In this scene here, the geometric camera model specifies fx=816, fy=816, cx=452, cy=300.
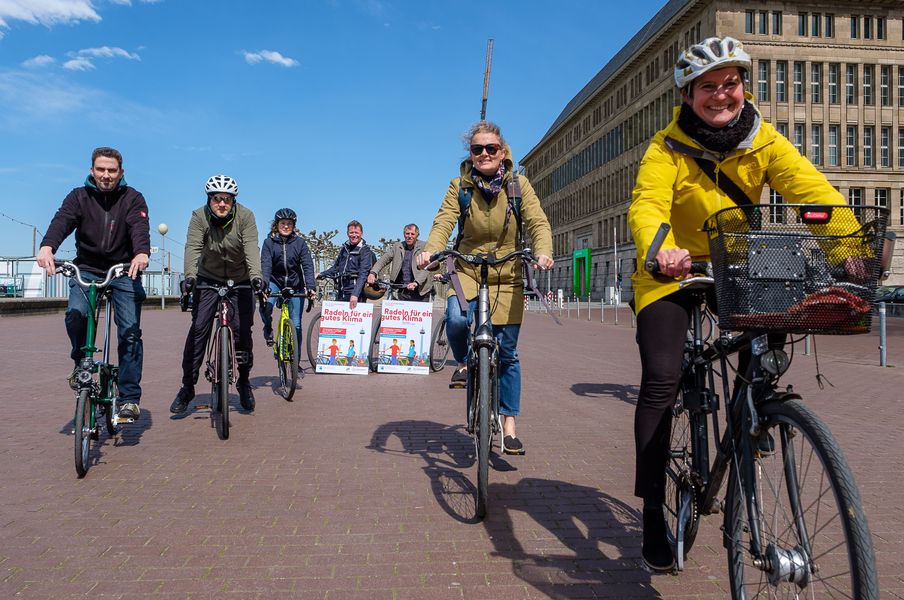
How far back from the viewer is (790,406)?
2.20 metres

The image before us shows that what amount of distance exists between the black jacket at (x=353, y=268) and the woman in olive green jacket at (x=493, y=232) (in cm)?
581

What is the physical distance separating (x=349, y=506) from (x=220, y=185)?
350cm

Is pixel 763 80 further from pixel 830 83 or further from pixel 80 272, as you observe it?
pixel 80 272

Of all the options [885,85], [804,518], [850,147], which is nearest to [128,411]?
[804,518]

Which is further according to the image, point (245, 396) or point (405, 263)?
point (405, 263)

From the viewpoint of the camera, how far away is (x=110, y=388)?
549 centimetres

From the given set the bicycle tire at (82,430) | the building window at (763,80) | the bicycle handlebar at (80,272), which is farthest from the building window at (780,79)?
the bicycle tire at (82,430)

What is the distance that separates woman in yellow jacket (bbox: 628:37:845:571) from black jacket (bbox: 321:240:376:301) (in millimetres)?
8034

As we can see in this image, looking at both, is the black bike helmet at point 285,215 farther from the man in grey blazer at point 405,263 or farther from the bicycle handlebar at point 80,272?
the bicycle handlebar at point 80,272

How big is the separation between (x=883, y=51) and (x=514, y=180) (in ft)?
211

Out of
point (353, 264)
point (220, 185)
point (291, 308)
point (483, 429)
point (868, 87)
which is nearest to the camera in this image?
point (483, 429)

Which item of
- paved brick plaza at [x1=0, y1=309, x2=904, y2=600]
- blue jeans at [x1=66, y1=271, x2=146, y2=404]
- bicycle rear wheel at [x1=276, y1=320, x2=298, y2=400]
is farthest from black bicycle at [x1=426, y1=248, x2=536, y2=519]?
bicycle rear wheel at [x1=276, y1=320, x2=298, y2=400]

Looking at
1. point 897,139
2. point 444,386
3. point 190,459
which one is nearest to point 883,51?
point 897,139

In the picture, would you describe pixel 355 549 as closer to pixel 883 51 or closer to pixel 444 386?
pixel 444 386
